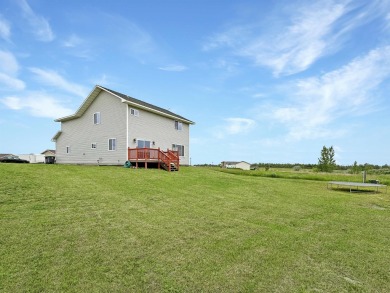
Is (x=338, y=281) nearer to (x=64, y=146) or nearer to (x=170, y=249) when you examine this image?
(x=170, y=249)

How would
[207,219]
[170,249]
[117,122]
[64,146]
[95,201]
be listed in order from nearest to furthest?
1. [170,249]
2. [207,219]
3. [95,201]
4. [117,122]
5. [64,146]

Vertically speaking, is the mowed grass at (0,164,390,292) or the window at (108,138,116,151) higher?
the window at (108,138,116,151)

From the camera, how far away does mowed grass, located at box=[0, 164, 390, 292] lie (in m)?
4.17

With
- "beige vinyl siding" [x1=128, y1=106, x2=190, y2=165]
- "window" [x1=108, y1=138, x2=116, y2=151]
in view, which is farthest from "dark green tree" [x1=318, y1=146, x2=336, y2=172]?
"window" [x1=108, y1=138, x2=116, y2=151]

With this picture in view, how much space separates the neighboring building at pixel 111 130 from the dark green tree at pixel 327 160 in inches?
1114

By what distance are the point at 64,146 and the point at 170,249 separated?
2867 cm

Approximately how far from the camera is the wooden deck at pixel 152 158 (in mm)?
22005

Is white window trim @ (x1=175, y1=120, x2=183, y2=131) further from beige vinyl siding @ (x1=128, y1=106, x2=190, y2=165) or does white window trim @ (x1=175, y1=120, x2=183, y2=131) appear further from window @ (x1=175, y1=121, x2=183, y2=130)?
beige vinyl siding @ (x1=128, y1=106, x2=190, y2=165)

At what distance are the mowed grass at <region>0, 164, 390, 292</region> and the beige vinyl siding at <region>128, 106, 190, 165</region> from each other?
46.6 feet

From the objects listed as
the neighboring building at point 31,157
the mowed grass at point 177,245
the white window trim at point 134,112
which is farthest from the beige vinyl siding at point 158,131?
the neighboring building at point 31,157

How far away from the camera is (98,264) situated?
4629mm

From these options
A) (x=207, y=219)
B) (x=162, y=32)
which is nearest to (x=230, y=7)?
(x=162, y=32)

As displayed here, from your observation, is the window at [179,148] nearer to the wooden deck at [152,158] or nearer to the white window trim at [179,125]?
the white window trim at [179,125]

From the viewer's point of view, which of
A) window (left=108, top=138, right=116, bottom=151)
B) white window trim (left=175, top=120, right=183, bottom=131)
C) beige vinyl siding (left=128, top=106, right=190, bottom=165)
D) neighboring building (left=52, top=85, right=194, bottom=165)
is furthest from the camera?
white window trim (left=175, top=120, right=183, bottom=131)
